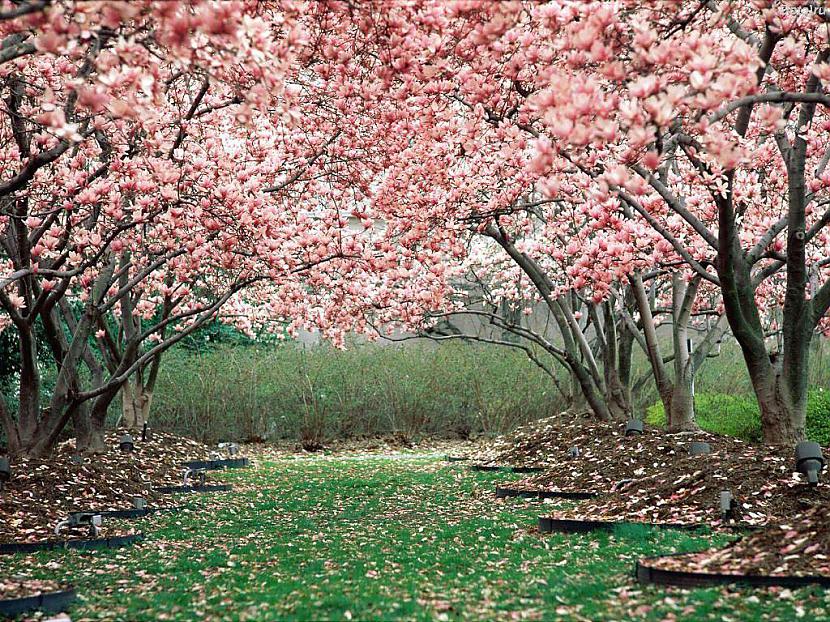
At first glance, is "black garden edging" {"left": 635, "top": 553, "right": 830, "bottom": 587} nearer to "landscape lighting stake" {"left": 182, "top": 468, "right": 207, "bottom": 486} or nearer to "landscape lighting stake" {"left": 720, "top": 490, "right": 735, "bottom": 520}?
"landscape lighting stake" {"left": 720, "top": 490, "right": 735, "bottom": 520}

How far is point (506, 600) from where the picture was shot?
446cm

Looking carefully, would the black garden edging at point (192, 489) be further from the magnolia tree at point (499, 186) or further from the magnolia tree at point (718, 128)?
the magnolia tree at point (718, 128)

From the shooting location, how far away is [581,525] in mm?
6531

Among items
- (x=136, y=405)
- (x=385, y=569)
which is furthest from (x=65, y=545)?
(x=136, y=405)

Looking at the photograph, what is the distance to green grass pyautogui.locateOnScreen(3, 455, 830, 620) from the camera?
421 centimetres

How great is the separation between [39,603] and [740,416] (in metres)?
11.7

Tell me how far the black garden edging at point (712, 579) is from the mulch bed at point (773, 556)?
0.08ft

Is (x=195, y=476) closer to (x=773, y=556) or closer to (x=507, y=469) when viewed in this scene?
(x=507, y=469)

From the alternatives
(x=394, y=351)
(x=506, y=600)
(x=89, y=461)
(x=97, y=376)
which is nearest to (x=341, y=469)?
(x=97, y=376)

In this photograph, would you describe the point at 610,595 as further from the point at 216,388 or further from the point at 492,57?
the point at 216,388

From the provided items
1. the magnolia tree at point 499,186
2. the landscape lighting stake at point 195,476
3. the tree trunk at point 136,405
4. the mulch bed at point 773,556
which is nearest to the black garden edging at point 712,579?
the mulch bed at point 773,556

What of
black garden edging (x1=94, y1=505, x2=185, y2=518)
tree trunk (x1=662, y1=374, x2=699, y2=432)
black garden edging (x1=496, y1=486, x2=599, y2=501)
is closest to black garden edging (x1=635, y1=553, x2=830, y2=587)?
black garden edging (x1=496, y1=486, x2=599, y2=501)

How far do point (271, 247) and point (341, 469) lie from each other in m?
5.39

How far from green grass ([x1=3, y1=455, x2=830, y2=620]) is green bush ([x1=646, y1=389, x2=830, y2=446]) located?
20.2 ft
